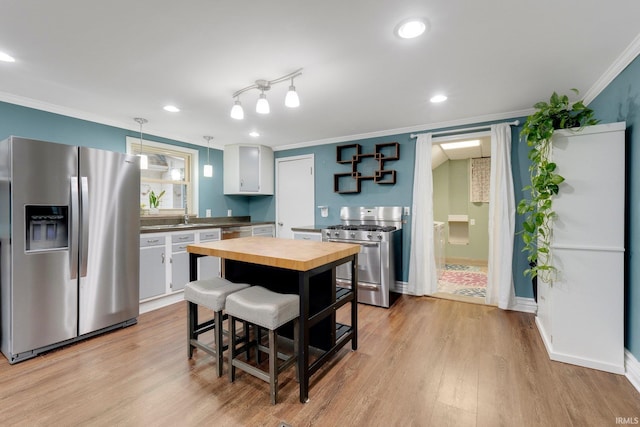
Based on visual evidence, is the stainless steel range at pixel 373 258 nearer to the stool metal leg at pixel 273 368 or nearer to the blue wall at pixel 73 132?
the stool metal leg at pixel 273 368

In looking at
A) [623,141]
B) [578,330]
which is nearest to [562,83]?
[623,141]

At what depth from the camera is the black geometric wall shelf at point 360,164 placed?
409 centimetres

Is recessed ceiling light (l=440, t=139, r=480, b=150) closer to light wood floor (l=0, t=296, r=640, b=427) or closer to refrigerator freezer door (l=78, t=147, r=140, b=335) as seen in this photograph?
light wood floor (l=0, t=296, r=640, b=427)

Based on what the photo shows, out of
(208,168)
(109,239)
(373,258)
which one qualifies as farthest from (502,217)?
(109,239)

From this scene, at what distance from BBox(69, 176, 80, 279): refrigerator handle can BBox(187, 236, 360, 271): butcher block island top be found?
1151 millimetres

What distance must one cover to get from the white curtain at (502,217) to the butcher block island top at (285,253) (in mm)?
2142

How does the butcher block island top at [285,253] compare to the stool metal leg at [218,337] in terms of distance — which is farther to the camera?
the stool metal leg at [218,337]

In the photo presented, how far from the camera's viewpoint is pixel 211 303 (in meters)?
1.99

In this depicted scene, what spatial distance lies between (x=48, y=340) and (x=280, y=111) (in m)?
3.07

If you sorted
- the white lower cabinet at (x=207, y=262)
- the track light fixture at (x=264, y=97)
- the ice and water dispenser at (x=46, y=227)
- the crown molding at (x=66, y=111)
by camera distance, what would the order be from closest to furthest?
the track light fixture at (x=264, y=97) → the ice and water dispenser at (x=46, y=227) → the crown molding at (x=66, y=111) → the white lower cabinet at (x=207, y=262)

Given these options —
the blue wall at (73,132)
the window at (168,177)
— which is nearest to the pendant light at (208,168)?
the blue wall at (73,132)

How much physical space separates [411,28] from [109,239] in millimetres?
3156
